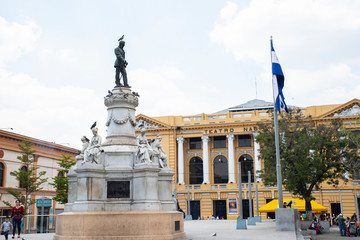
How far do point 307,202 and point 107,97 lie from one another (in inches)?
758

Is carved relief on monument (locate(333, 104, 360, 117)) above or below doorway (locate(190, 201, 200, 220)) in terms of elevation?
above

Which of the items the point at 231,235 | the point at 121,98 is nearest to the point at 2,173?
the point at 121,98

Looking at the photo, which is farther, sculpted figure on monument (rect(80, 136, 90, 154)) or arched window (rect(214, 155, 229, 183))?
arched window (rect(214, 155, 229, 183))

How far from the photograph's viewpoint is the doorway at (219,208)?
60.8 meters

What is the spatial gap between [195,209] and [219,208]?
359 cm

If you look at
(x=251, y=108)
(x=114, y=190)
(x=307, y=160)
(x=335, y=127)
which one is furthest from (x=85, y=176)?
(x=251, y=108)

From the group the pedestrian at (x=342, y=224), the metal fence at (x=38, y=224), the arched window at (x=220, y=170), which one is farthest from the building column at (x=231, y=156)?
the metal fence at (x=38, y=224)

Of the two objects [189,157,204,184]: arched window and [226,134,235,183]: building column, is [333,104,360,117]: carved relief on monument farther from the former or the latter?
[189,157,204,184]: arched window

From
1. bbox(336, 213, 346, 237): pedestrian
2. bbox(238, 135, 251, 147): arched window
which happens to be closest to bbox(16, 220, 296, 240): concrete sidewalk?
bbox(336, 213, 346, 237): pedestrian

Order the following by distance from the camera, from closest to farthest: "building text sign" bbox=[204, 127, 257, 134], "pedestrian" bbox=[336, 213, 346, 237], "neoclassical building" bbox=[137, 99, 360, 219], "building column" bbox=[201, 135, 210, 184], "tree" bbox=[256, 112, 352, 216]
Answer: "pedestrian" bbox=[336, 213, 346, 237] < "tree" bbox=[256, 112, 352, 216] < "neoclassical building" bbox=[137, 99, 360, 219] < "building text sign" bbox=[204, 127, 257, 134] < "building column" bbox=[201, 135, 210, 184]

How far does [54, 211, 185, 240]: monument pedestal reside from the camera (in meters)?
14.8

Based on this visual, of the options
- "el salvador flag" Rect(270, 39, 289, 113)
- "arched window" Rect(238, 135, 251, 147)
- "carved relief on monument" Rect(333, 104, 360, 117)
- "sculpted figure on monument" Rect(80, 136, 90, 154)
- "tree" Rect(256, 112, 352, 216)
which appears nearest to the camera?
"sculpted figure on monument" Rect(80, 136, 90, 154)

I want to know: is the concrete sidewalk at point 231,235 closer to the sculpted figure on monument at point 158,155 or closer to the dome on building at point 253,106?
the sculpted figure on monument at point 158,155

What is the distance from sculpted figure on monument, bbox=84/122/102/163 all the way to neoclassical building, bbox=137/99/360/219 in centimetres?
4252
